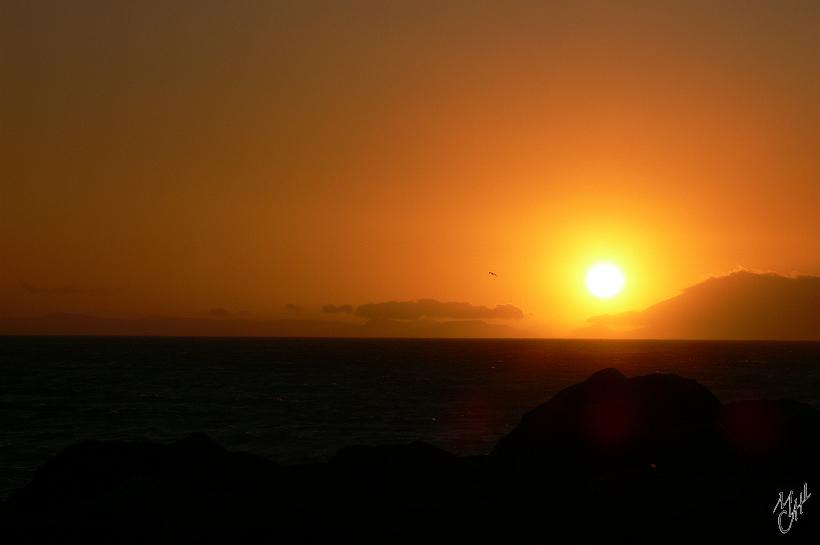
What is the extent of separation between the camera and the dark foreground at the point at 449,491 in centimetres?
1199

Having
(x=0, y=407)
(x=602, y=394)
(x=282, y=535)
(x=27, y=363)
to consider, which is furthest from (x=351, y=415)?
(x=27, y=363)

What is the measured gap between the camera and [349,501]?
42.3 ft

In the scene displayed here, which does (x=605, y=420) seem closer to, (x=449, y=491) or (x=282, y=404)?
(x=449, y=491)

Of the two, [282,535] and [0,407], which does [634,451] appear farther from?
[0,407]

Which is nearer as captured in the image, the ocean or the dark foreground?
the dark foreground

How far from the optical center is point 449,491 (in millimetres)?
15938

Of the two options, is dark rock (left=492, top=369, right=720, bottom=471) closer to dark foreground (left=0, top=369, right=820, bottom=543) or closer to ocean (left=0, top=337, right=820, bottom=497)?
dark foreground (left=0, top=369, right=820, bottom=543)
